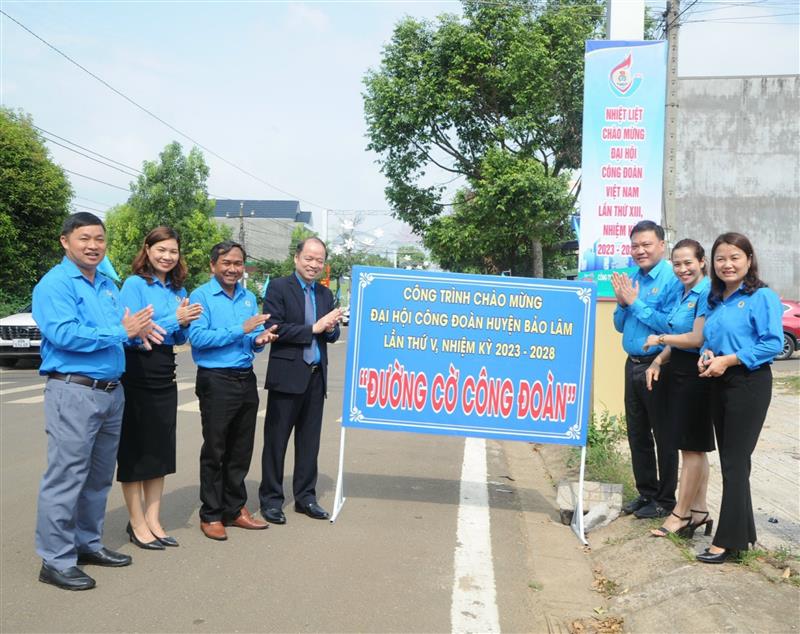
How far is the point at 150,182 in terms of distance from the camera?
38.4 meters

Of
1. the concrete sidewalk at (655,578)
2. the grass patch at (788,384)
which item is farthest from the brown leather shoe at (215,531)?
the grass patch at (788,384)

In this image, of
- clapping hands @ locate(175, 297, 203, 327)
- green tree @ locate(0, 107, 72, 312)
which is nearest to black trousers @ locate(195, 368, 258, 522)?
clapping hands @ locate(175, 297, 203, 327)

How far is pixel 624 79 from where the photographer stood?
973 centimetres

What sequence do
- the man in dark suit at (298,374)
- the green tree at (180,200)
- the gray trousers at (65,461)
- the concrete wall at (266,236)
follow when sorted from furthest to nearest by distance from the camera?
the concrete wall at (266,236), the green tree at (180,200), the man in dark suit at (298,374), the gray trousers at (65,461)

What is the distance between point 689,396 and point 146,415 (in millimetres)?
3404

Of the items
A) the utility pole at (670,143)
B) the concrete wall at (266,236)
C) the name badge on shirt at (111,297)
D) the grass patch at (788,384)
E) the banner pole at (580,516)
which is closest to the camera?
the name badge on shirt at (111,297)

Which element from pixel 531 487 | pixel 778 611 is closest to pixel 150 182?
pixel 531 487

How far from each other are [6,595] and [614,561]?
354 centimetres

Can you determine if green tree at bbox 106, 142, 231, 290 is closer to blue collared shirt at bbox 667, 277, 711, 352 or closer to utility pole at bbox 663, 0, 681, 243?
utility pole at bbox 663, 0, 681, 243

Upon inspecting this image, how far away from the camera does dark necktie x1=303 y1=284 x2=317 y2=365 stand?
5969mm

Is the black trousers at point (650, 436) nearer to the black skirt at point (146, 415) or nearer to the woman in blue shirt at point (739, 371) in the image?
the woman in blue shirt at point (739, 371)

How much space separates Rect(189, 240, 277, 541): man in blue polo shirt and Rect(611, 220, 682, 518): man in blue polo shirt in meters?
2.53

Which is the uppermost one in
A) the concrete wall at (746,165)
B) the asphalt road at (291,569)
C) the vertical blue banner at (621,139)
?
the concrete wall at (746,165)

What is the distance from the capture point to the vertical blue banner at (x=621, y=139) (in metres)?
9.74
